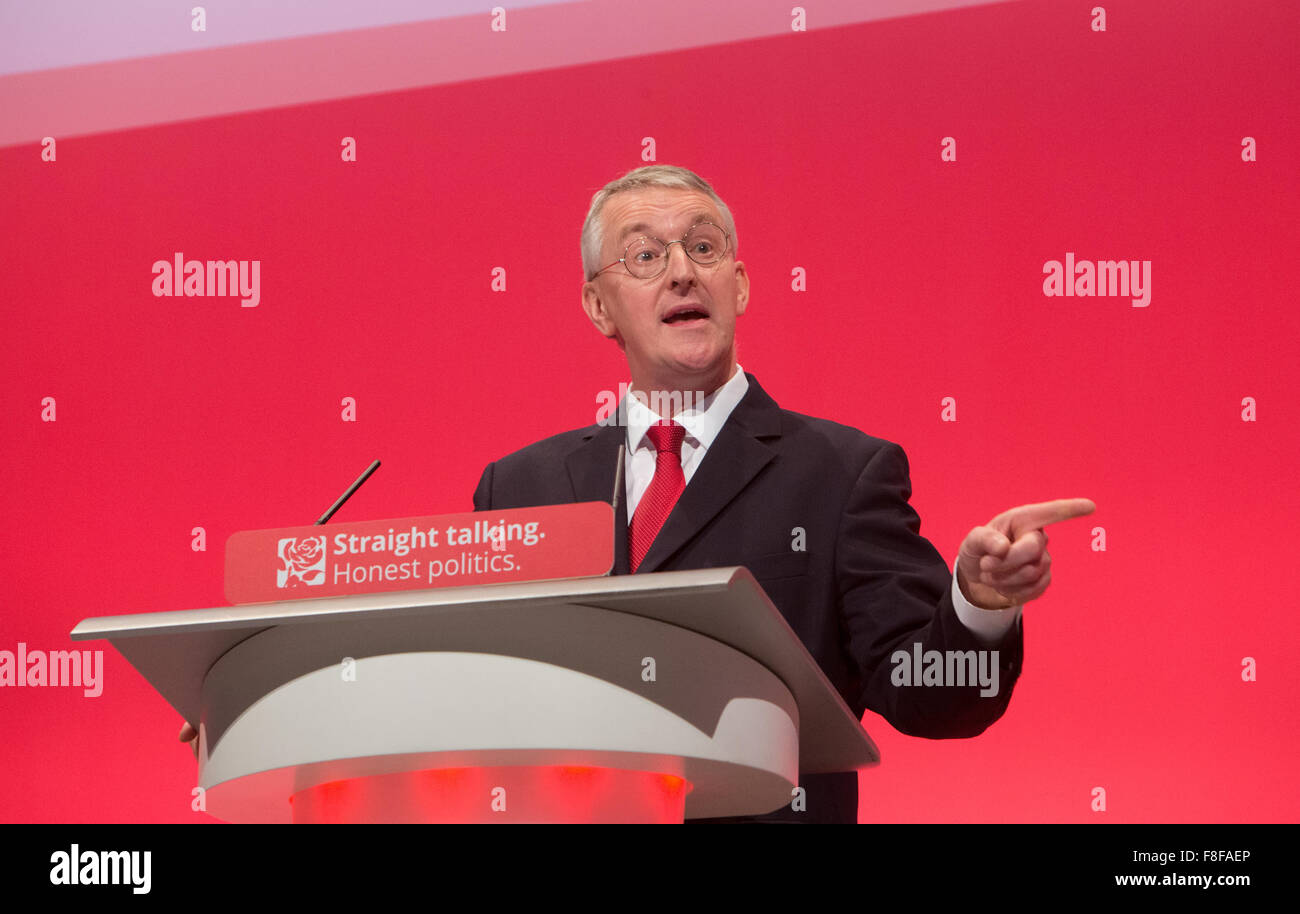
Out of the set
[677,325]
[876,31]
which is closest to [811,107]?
[876,31]

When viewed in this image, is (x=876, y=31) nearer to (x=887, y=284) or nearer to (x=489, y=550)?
(x=887, y=284)

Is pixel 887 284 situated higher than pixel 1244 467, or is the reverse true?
pixel 887 284

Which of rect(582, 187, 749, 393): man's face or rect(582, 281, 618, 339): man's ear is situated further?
rect(582, 281, 618, 339): man's ear

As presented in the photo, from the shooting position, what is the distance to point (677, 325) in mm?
2041

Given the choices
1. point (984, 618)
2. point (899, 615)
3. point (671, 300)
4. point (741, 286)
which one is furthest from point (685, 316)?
point (984, 618)

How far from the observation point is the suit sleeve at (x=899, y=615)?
1355 mm

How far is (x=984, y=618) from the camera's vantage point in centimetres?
129

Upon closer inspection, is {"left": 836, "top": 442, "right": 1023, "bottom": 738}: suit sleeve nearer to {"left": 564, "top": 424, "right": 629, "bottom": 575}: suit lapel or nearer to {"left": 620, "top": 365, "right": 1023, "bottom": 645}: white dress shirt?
{"left": 620, "top": 365, "right": 1023, "bottom": 645}: white dress shirt

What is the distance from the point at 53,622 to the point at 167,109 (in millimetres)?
1121

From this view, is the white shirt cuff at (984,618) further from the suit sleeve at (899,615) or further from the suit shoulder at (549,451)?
the suit shoulder at (549,451)

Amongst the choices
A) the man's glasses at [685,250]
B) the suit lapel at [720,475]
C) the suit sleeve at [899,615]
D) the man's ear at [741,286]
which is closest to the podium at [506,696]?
the suit sleeve at [899,615]

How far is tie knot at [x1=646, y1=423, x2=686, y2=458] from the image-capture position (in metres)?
1.90

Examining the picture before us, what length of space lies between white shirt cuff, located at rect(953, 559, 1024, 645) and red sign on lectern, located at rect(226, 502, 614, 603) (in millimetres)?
399

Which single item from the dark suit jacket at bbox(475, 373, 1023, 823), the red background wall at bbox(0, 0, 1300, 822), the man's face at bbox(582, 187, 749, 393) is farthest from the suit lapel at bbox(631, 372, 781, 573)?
the red background wall at bbox(0, 0, 1300, 822)
